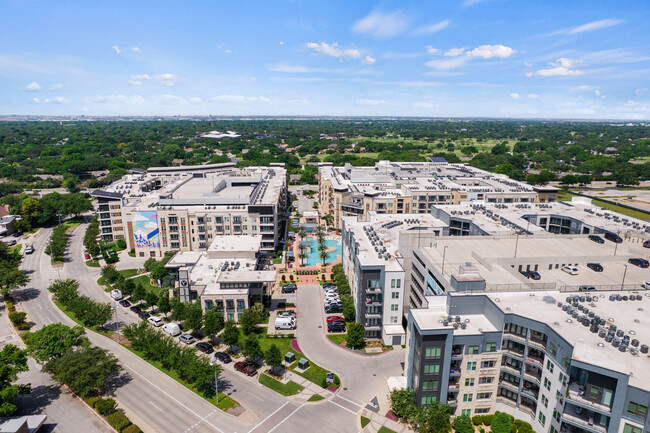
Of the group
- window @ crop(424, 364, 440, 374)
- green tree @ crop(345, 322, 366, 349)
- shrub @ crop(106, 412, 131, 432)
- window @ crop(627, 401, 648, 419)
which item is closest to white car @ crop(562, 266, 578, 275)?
window @ crop(627, 401, 648, 419)

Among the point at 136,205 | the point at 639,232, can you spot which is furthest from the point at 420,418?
the point at 136,205

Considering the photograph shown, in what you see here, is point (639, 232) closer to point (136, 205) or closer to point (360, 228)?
point (360, 228)

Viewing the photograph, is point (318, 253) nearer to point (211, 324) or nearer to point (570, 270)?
point (211, 324)

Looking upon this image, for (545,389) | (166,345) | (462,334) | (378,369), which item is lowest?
(378,369)

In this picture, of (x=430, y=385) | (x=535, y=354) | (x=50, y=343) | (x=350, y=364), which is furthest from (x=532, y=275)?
(x=50, y=343)

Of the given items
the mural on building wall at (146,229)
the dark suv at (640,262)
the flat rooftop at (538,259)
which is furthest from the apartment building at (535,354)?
the mural on building wall at (146,229)

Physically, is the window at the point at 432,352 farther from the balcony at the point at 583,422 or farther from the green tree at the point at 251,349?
the green tree at the point at 251,349
